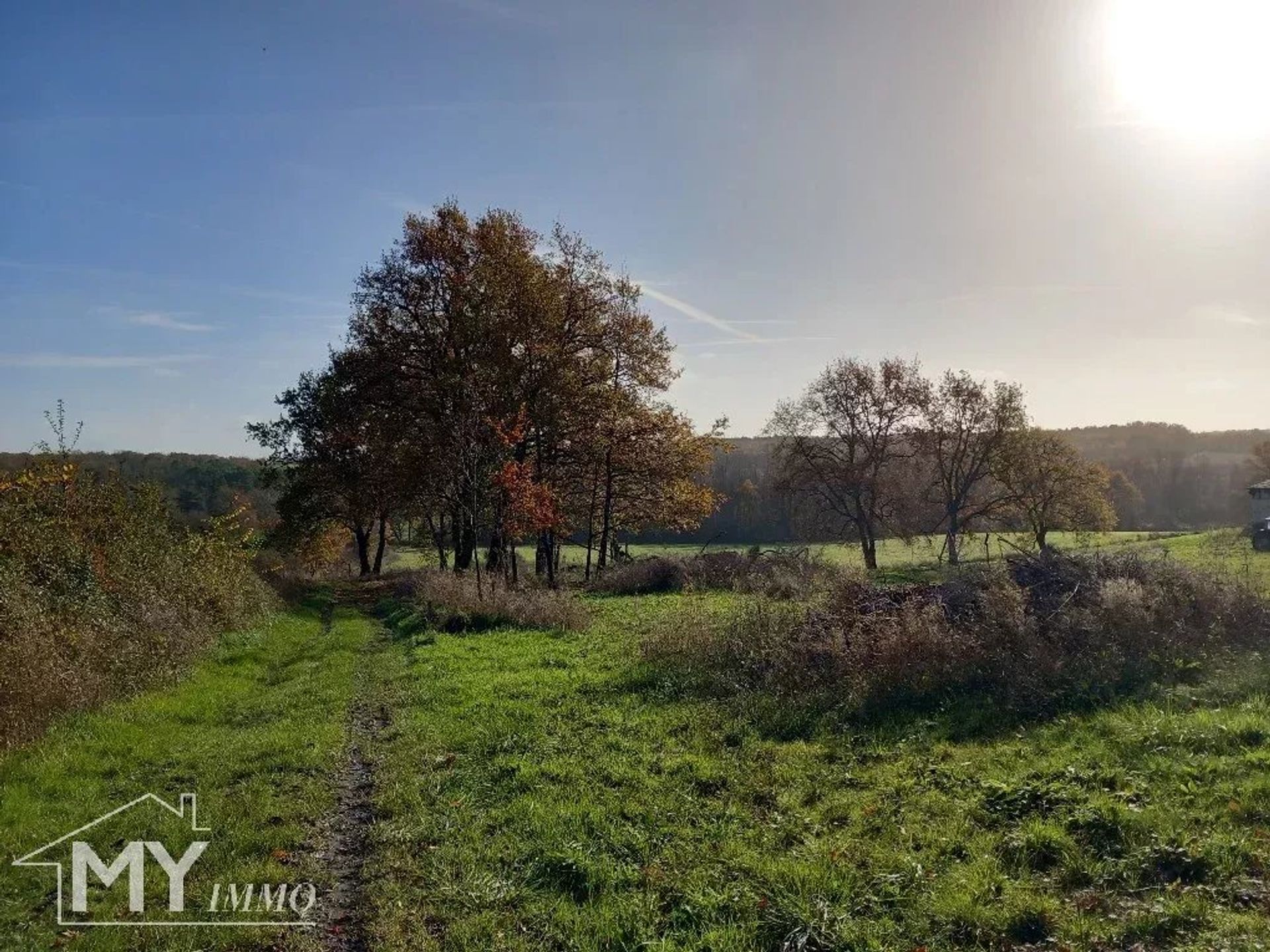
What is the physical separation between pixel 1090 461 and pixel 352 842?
62.3 m

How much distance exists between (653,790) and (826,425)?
3674 centimetres

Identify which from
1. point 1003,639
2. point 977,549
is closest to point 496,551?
point 1003,639

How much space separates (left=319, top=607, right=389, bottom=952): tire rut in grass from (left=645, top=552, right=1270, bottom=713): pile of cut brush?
493 cm

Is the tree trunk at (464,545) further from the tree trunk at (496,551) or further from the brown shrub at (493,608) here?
the brown shrub at (493,608)

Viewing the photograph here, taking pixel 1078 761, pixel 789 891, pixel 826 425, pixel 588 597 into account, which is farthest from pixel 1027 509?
pixel 789 891

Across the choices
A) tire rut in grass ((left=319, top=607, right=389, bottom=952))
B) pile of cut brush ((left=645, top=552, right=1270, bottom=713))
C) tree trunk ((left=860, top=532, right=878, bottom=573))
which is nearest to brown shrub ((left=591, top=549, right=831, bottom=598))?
pile of cut brush ((left=645, top=552, right=1270, bottom=713))

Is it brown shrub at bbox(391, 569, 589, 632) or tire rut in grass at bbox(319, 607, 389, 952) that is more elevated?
brown shrub at bbox(391, 569, 589, 632)

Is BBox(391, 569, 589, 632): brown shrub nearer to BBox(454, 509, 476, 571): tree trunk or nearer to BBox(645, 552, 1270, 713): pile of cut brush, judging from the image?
BBox(645, 552, 1270, 713): pile of cut brush

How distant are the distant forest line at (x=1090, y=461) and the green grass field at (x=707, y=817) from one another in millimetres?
33965

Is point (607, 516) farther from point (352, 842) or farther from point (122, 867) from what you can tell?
point (122, 867)

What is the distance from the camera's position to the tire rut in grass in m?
5.34

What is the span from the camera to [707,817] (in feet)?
22.5

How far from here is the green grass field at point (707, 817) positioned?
511 cm

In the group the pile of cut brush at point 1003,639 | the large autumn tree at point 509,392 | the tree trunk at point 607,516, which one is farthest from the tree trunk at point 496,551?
the pile of cut brush at point 1003,639
